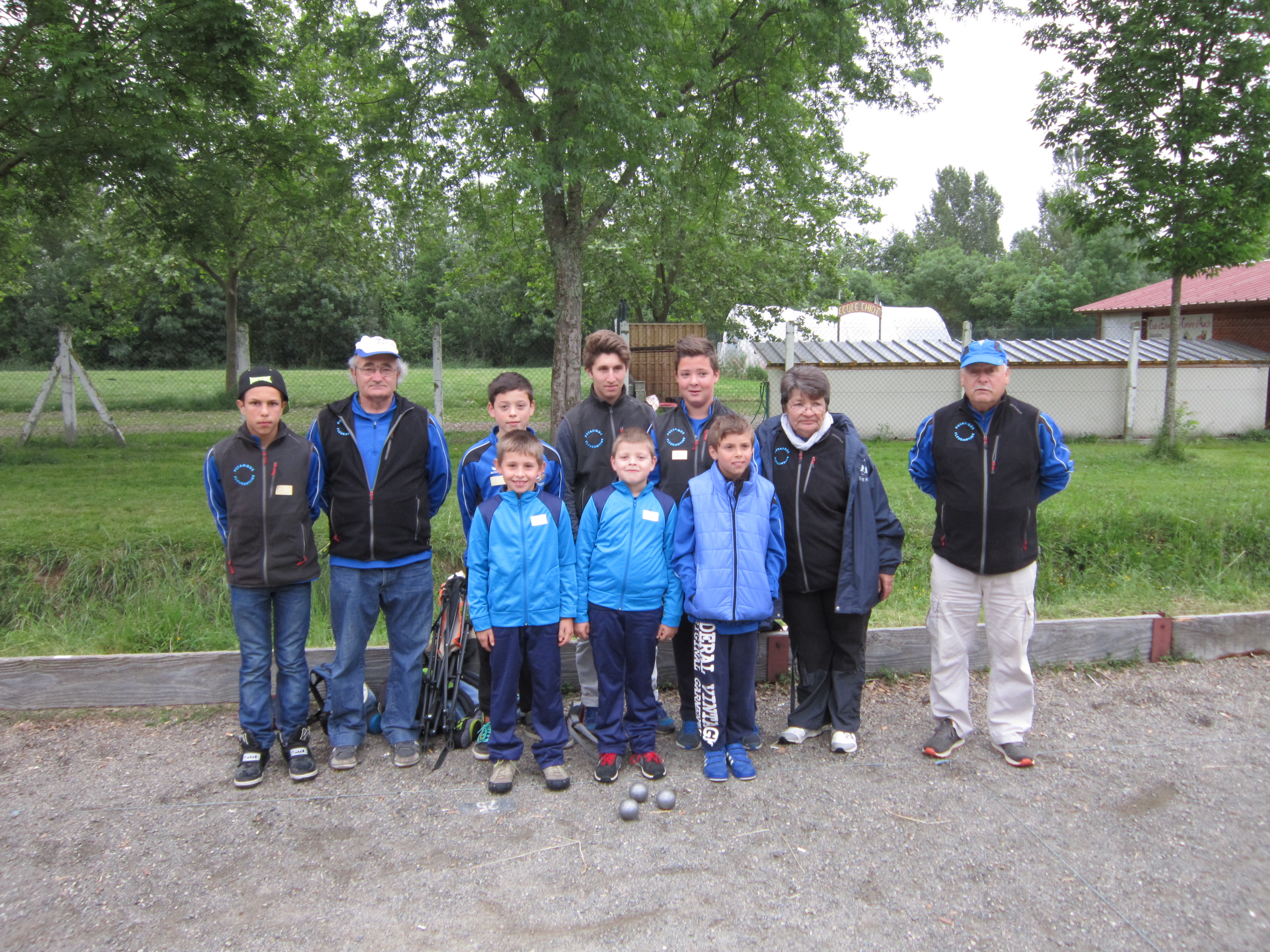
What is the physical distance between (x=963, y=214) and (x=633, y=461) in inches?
3722

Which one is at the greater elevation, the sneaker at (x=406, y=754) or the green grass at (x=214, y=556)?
the green grass at (x=214, y=556)

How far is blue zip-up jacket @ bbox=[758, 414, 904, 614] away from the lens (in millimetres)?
4141

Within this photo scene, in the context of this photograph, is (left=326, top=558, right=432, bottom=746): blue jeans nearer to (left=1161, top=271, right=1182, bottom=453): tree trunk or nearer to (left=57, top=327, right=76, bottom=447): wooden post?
(left=57, top=327, right=76, bottom=447): wooden post

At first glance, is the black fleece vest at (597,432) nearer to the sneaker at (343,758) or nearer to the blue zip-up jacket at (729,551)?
the blue zip-up jacket at (729,551)

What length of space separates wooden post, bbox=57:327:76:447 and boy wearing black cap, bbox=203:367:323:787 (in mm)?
9737

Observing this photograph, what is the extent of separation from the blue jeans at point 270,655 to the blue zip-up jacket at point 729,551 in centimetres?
183

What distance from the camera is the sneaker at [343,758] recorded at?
4.09m

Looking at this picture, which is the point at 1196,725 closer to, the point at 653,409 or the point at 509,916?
the point at 653,409

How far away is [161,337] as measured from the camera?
134ft

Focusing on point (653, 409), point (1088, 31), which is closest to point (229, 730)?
point (653, 409)

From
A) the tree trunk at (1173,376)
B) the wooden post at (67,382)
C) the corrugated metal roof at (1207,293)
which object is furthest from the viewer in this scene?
the corrugated metal roof at (1207,293)

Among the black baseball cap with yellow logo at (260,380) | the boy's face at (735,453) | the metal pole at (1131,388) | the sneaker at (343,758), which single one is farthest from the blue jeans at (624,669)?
the metal pole at (1131,388)

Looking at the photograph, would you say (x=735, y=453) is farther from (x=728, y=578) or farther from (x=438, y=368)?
(x=438, y=368)

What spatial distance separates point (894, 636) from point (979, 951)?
2618 mm
